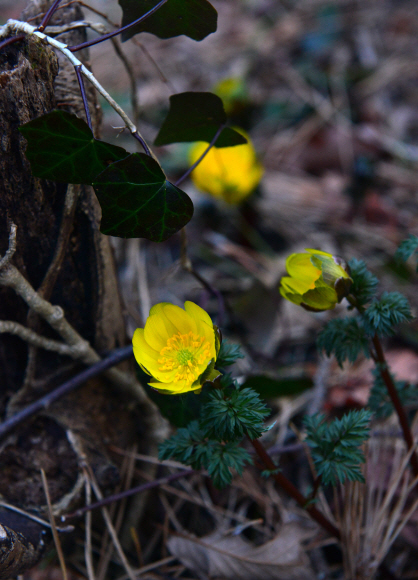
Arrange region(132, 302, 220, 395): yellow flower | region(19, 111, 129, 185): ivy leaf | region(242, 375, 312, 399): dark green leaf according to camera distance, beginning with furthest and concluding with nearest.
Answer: region(242, 375, 312, 399): dark green leaf, region(132, 302, 220, 395): yellow flower, region(19, 111, 129, 185): ivy leaf

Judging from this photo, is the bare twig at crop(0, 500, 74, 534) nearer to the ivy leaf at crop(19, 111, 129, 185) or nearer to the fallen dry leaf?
the fallen dry leaf

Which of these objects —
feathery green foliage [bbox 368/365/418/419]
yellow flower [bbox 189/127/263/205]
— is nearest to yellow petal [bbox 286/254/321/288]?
feathery green foliage [bbox 368/365/418/419]

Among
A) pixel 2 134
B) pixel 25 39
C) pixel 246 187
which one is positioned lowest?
pixel 246 187

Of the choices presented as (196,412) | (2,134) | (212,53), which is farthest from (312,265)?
(212,53)

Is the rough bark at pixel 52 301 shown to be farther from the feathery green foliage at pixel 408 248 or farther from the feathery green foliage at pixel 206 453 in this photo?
the feathery green foliage at pixel 408 248

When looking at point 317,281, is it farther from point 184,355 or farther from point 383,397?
point 383,397

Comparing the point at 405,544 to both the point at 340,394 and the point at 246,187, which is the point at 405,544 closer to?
the point at 340,394
